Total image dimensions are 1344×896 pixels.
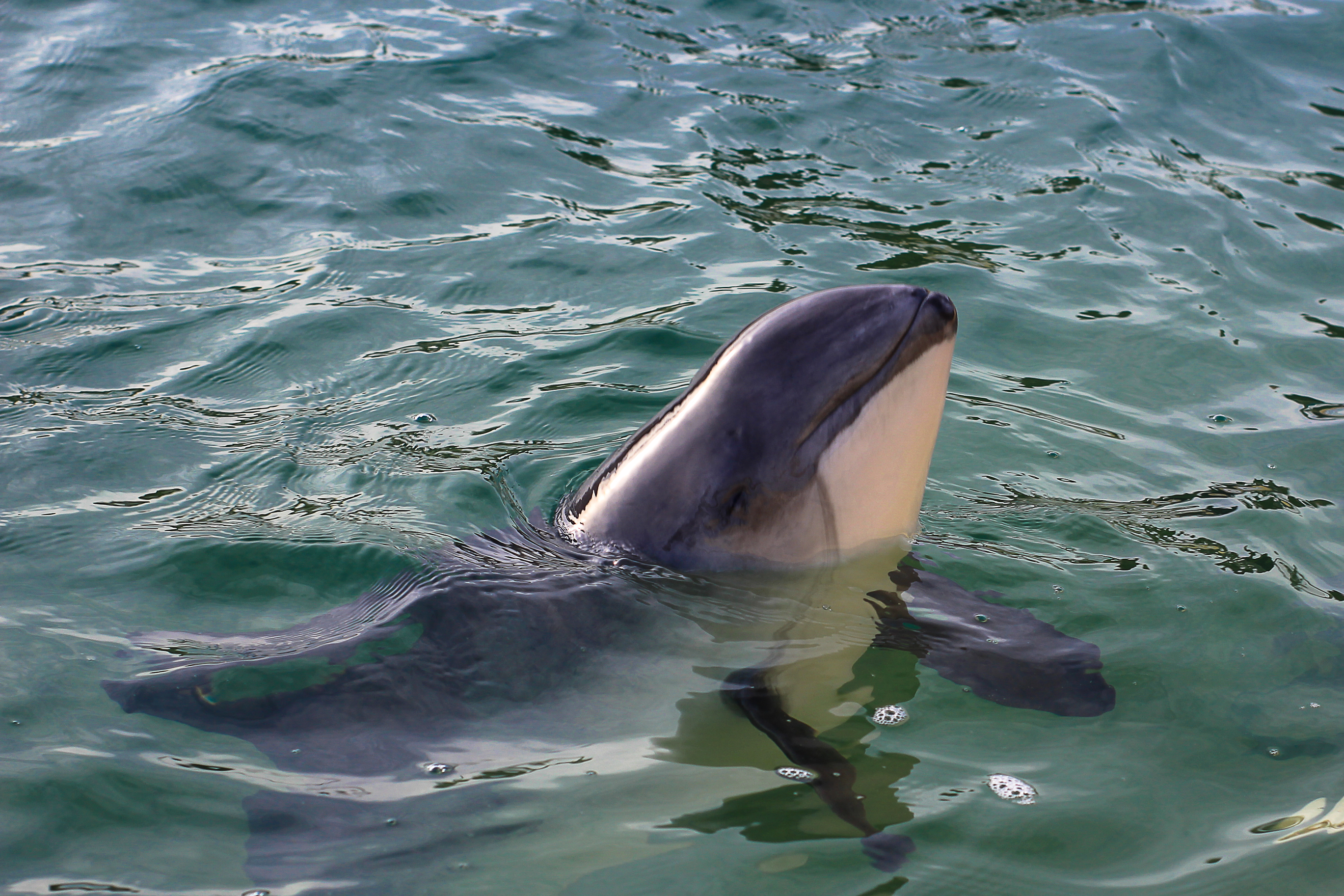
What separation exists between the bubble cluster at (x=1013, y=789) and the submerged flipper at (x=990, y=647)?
41cm

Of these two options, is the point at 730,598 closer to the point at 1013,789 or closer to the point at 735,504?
the point at 735,504

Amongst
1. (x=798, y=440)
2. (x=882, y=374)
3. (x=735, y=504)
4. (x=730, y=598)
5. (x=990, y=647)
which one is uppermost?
(x=882, y=374)

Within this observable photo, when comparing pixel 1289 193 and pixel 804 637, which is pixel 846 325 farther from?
pixel 1289 193

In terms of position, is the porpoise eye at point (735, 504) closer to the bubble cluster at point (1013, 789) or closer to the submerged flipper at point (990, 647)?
the submerged flipper at point (990, 647)

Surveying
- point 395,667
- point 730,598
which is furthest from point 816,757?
point 395,667

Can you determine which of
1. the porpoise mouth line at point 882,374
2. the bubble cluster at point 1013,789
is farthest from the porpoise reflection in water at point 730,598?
the bubble cluster at point 1013,789

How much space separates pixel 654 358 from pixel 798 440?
9.74 ft

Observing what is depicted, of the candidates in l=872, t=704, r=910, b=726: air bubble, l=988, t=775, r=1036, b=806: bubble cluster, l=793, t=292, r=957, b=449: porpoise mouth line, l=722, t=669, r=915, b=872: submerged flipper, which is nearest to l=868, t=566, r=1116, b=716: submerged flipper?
l=872, t=704, r=910, b=726: air bubble

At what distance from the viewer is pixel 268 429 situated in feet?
21.4

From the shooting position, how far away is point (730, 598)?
446cm

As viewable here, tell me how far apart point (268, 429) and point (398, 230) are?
2.73m

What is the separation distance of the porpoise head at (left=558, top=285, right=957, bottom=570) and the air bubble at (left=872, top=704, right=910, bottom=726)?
61 cm

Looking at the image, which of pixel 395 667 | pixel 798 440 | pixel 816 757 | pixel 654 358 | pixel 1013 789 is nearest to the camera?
pixel 1013 789

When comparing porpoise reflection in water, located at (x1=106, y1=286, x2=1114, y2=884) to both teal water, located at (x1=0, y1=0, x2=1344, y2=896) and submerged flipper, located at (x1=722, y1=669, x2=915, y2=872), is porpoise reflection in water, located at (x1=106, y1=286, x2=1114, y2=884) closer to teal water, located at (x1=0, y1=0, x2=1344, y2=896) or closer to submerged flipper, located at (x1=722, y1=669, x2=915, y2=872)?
submerged flipper, located at (x1=722, y1=669, x2=915, y2=872)
